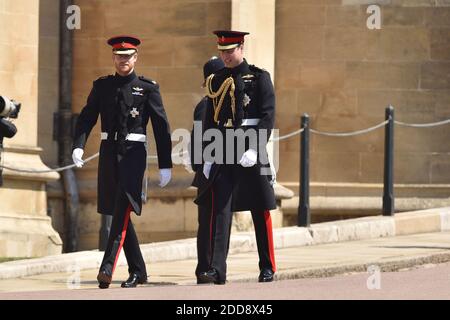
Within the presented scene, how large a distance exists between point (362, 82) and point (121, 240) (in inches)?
294

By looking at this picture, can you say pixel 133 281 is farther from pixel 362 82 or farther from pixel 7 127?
pixel 362 82

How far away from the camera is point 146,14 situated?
19.0 m

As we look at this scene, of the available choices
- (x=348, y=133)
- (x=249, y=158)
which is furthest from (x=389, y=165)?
(x=249, y=158)

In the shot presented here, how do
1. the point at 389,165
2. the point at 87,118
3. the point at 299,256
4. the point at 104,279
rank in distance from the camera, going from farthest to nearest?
the point at 389,165
the point at 299,256
the point at 87,118
the point at 104,279

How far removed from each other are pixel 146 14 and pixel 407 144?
326cm

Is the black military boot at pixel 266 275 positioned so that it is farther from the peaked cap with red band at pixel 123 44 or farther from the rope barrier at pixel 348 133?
the rope barrier at pixel 348 133

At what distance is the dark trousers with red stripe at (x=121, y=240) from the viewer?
12.9m

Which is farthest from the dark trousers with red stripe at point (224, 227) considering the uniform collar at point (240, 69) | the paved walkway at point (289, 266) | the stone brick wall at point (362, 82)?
the stone brick wall at point (362, 82)

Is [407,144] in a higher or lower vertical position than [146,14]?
lower

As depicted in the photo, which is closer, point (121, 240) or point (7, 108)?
point (7, 108)

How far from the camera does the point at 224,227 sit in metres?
12.9

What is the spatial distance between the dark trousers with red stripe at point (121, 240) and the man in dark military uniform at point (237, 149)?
54cm
